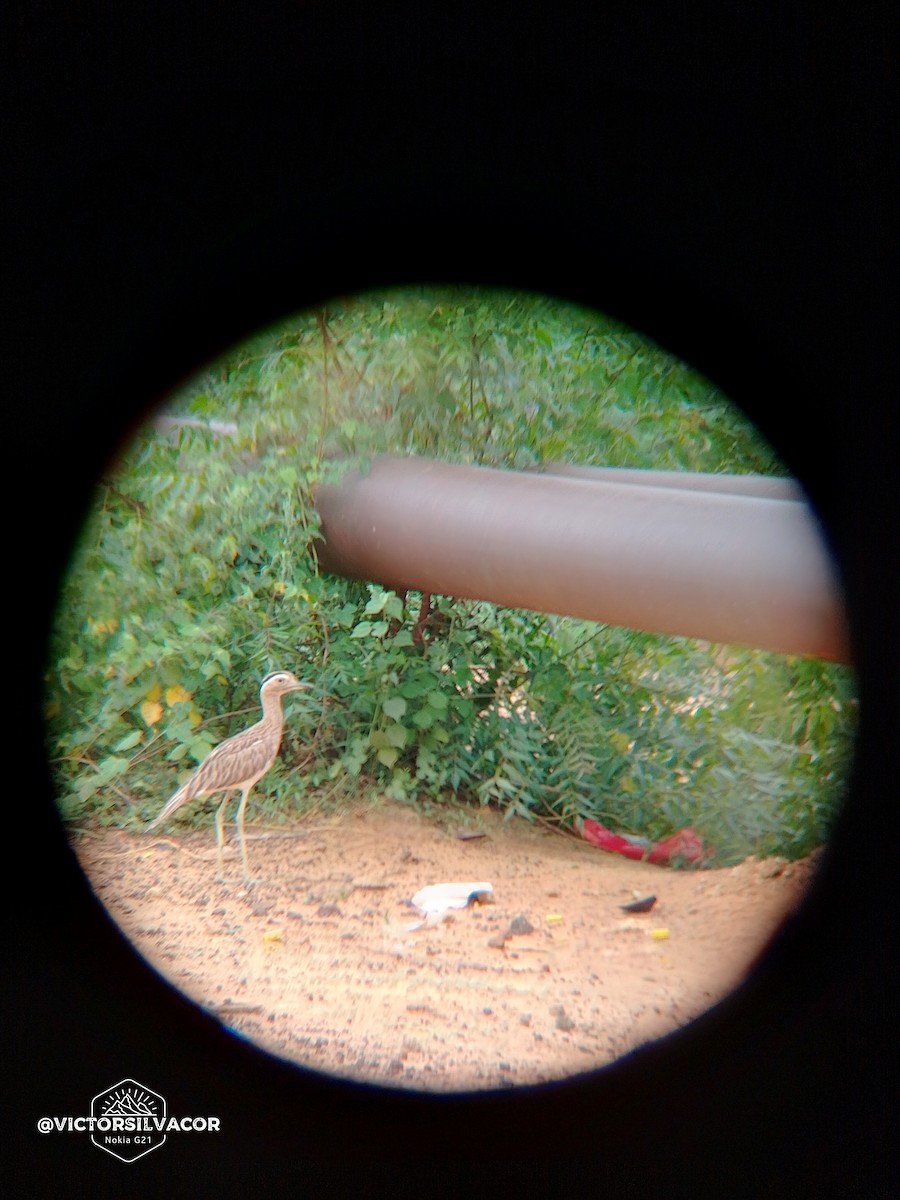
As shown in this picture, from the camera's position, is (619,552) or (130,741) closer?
(619,552)

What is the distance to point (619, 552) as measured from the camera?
2191 millimetres

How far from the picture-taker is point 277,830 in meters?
Result: 3.87

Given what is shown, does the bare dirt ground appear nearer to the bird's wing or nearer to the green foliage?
the green foliage

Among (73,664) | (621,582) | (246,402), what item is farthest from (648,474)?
(73,664)

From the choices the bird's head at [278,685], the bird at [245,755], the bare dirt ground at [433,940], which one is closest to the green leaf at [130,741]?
the bare dirt ground at [433,940]

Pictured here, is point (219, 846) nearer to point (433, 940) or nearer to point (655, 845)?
point (433, 940)

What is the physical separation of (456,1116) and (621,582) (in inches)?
41.5

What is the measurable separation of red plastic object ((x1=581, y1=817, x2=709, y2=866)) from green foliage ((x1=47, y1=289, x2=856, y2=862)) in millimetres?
62

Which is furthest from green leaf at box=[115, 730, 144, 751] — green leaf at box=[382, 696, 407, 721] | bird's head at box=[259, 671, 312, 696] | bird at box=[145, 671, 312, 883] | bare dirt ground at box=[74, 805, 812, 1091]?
green leaf at box=[382, 696, 407, 721]

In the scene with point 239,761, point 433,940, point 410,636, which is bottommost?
point 433,940

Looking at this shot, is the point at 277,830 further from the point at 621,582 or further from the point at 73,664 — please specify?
the point at 621,582

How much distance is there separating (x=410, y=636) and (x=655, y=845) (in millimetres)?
1172

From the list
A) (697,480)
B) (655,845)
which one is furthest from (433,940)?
(697,480)

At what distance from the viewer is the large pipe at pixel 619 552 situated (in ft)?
6.45
